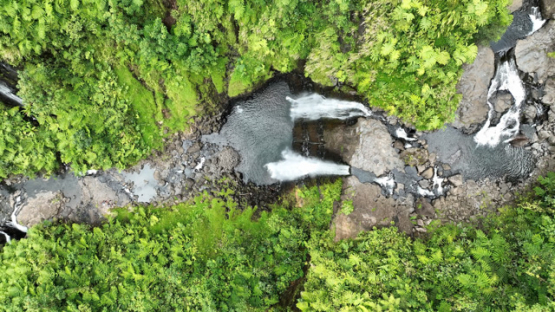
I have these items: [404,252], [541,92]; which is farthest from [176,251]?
[541,92]

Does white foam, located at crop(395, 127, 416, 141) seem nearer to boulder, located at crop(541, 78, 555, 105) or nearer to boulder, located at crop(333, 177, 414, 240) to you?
boulder, located at crop(333, 177, 414, 240)

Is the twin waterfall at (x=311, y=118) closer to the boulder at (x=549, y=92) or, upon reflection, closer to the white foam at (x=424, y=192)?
the white foam at (x=424, y=192)

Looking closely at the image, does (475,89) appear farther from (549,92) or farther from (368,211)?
(368,211)

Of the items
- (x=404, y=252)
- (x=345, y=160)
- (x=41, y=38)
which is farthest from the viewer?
(x=345, y=160)

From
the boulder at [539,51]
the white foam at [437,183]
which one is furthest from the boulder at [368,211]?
the boulder at [539,51]

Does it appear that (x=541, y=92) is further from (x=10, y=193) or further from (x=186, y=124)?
(x=10, y=193)

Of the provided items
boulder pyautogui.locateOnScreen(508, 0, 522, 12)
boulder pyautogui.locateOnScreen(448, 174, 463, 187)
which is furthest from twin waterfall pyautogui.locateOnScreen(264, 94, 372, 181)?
boulder pyautogui.locateOnScreen(508, 0, 522, 12)
